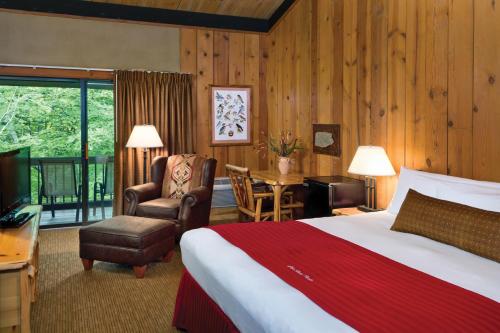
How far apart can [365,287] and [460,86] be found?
82.3 inches

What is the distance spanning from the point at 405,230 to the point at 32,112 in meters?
4.50

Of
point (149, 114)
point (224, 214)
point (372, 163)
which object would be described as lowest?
point (224, 214)

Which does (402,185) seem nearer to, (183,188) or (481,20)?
(481,20)

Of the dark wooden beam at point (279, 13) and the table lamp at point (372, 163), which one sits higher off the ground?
the dark wooden beam at point (279, 13)

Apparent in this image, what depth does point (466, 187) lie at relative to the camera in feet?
9.30

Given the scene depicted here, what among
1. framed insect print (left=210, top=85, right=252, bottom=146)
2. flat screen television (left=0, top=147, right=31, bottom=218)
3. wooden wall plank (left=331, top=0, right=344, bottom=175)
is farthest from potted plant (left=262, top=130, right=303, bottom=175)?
flat screen television (left=0, top=147, right=31, bottom=218)

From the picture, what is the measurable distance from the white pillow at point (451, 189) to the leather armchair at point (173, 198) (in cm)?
204

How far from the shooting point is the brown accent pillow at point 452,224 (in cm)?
228

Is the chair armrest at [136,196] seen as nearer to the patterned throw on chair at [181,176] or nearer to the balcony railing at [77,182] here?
the patterned throw on chair at [181,176]

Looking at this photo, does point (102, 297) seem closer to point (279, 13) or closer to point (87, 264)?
point (87, 264)

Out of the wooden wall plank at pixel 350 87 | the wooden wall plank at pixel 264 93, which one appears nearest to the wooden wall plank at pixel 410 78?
the wooden wall plank at pixel 350 87

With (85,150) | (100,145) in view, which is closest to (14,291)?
(85,150)

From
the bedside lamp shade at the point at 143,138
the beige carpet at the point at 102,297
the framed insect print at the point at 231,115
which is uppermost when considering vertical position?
the framed insect print at the point at 231,115

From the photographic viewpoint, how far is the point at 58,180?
5477 mm
